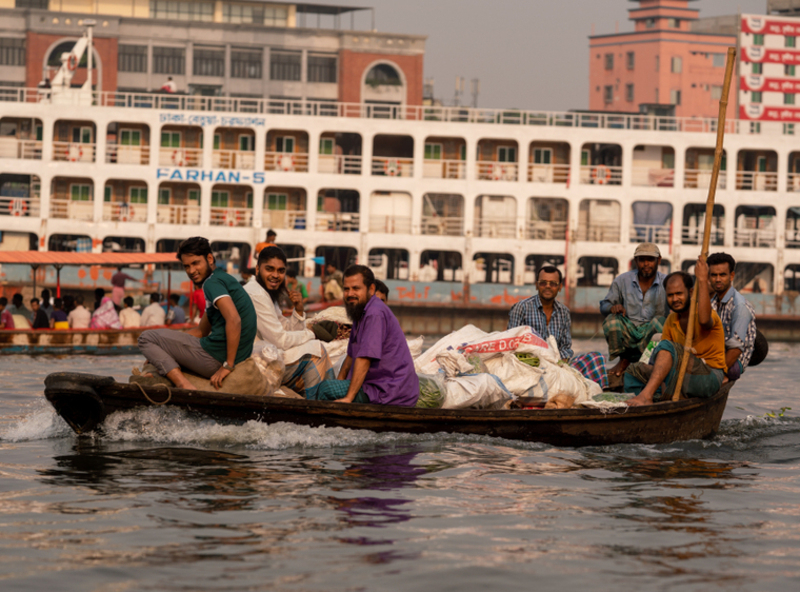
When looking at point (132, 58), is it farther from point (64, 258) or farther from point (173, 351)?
point (173, 351)

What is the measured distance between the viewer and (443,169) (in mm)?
35969

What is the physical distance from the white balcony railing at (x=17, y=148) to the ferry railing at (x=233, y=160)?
20.6ft

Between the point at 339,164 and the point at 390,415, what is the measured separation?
29.0 m

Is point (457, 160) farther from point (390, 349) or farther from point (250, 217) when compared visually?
point (390, 349)

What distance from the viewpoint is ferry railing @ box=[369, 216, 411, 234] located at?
35406mm

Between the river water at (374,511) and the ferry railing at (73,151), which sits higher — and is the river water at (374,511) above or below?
below

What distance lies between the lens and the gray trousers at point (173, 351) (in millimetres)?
8070

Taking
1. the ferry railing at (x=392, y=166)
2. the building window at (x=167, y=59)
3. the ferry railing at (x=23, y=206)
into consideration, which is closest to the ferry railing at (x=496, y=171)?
the ferry railing at (x=392, y=166)

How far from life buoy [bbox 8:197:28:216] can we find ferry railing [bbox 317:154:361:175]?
33.4 ft

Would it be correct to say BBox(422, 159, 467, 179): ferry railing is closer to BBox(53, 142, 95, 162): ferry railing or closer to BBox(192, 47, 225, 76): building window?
BBox(53, 142, 95, 162): ferry railing

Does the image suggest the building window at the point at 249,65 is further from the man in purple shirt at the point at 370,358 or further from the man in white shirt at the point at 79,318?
the man in purple shirt at the point at 370,358

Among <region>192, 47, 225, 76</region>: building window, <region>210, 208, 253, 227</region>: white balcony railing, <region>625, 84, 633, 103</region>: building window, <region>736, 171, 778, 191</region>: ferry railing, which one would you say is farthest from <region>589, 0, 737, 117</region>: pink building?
<region>210, 208, 253, 227</region>: white balcony railing

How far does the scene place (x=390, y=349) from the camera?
8117mm

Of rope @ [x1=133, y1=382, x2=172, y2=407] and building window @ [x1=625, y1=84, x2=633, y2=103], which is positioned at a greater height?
building window @ [x1=625, y1=84, x2=633, y2=103]
